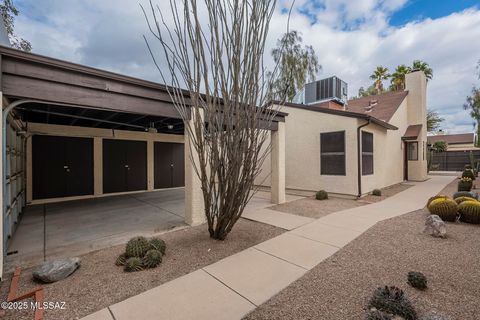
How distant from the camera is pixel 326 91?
48.8ft

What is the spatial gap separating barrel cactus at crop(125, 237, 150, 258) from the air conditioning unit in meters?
14.6

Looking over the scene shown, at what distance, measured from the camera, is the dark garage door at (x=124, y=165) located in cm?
916

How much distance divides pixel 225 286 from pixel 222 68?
322cm

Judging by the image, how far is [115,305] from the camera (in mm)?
2279

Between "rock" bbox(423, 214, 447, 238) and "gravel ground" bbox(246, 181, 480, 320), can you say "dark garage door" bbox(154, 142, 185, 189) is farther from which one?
"rock" bbox(423, 214, 447, 238)

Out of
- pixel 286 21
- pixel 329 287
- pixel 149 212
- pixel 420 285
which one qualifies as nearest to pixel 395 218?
pixel 420 285

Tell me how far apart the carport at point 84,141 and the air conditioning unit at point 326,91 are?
9655mm

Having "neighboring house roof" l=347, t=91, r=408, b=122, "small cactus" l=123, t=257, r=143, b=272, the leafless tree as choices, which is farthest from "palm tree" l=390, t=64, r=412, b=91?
"small cactus" l=123, t=257, r=143, b=272

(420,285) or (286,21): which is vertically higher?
(286,21)

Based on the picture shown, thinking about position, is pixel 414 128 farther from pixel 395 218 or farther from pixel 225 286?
pixel 225 286

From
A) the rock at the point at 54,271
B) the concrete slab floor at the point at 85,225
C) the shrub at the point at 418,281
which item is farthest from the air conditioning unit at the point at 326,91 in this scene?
the rock at the point at 54,271

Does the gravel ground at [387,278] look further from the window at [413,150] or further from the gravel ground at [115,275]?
the window at [413,150]

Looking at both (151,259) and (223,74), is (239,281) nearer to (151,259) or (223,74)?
(151,259)

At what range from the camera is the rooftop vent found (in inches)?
575
